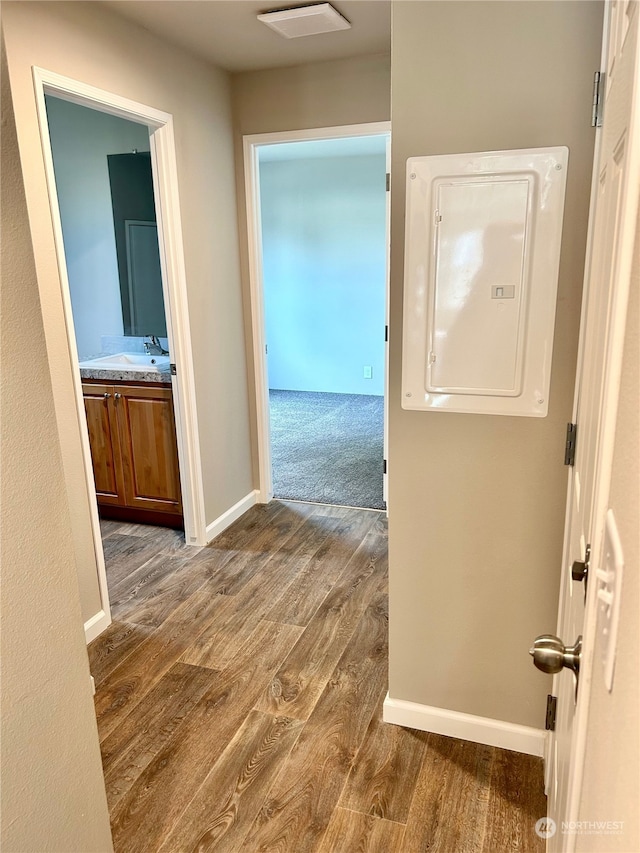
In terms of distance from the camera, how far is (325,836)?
1646mm

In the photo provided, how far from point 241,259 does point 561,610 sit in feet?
8.82

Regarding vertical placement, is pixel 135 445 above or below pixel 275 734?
above

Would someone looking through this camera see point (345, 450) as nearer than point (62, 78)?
No

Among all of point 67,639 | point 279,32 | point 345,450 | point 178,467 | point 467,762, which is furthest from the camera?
point 345,450

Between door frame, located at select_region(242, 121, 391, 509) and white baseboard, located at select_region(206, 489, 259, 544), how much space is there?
0.23 ft

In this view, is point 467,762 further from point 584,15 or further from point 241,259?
point 241,259

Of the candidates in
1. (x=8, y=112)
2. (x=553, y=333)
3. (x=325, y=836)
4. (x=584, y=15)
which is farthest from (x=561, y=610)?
(x=8, y=112)

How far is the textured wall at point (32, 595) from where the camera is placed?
773 mm

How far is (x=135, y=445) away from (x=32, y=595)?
269 centimetres

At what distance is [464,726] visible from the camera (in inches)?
76.3

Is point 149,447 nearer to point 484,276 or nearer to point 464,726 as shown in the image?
point 464,726

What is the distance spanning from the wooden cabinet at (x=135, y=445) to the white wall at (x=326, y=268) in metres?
3.58

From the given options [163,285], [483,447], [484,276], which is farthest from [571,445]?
[163,285]

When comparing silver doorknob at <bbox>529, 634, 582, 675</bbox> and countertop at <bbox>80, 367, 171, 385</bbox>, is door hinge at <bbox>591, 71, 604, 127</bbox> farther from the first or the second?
countertop at <bbox>80, 367, 171, 385</bbox>
